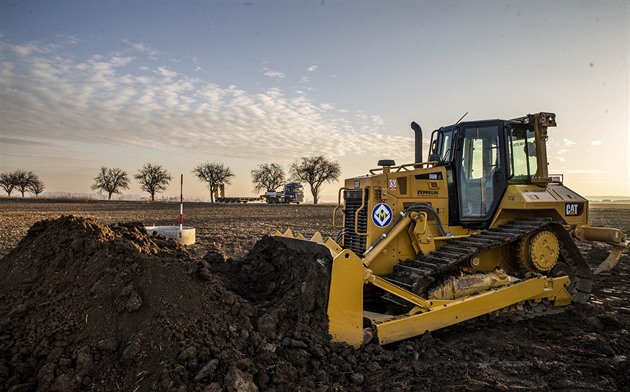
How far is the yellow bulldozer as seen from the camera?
19.6 feet

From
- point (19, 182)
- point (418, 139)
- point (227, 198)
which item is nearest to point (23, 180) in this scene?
point (19, 182)

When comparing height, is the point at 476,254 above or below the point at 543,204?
below

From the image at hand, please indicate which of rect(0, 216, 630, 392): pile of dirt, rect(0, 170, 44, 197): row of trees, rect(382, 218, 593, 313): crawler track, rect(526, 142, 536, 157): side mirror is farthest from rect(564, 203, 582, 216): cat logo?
rect(0, 170, 44, 197): row of trees

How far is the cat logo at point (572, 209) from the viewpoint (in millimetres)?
7654

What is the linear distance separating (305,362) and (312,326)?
1.70 ft

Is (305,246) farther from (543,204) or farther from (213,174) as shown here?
(213,174)

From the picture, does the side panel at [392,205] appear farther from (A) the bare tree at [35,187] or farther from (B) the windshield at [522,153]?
(A) the bare tree at [35,187]

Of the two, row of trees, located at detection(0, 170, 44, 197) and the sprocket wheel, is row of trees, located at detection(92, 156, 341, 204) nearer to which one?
row of trees, located at detection(0, 170, 44, 197)

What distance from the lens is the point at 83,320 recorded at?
4270 mm

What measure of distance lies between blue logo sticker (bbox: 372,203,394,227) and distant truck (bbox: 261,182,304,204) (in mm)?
50344

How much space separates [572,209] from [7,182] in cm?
8528

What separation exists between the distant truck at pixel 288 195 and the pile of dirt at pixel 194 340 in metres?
51.0

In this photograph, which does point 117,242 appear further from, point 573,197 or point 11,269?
point 573,197

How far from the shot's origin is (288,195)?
188ft
